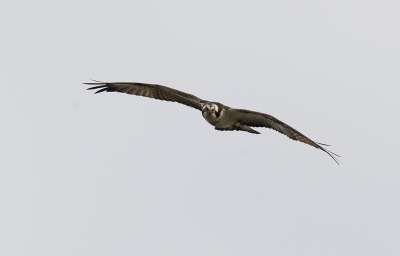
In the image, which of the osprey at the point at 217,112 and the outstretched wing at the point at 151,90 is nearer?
the osprey at the point at 217,112

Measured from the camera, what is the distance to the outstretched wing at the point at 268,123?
20734mm

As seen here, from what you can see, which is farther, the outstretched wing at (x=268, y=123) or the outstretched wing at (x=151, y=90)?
the outstretched wing at (x=151, y=90)

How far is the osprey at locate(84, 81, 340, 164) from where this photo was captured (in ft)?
70.0

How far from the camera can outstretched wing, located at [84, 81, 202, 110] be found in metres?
24.1

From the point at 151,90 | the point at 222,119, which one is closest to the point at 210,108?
the point at 222,119

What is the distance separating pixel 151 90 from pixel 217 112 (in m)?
2.90

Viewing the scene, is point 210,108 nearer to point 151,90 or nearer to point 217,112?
point 217,112

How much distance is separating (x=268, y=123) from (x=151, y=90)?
169 inches

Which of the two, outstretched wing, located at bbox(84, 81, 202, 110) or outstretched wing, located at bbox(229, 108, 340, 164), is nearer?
outstretched wing, located at bbox(229, 108, 340, 164)

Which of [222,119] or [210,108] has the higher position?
[210,108]

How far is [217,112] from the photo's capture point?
22578mm

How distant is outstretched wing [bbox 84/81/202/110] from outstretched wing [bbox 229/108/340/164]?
193 centimetres

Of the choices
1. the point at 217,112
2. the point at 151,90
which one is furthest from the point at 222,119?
the point at 151,90

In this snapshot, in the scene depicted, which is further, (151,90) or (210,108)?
(151,90)
